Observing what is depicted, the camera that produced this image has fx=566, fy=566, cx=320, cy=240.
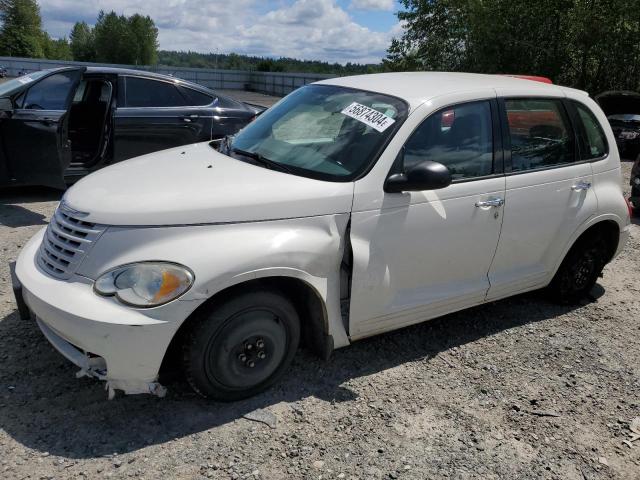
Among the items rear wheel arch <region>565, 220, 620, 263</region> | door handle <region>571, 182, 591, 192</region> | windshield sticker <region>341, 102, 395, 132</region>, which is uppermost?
windshield sticker <region>341, 102, 395, 132</region>

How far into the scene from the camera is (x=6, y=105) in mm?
6105

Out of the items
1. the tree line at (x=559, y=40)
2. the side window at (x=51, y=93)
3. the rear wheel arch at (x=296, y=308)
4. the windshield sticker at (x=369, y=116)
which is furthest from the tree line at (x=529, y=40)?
the rear wheel arch at (x=296, y=308)

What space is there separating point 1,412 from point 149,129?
4.72 m

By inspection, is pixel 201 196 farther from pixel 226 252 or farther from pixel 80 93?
pixel 80 93

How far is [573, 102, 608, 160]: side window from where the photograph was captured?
13.9 feet

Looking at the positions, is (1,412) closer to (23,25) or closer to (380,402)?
(380,402)

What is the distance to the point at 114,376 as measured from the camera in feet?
8.76

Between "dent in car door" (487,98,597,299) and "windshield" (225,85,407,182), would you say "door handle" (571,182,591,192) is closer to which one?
"dent in car door" (487,98,597,299)

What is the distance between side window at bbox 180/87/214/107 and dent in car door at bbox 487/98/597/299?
4.68 m

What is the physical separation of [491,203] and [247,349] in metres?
1.79

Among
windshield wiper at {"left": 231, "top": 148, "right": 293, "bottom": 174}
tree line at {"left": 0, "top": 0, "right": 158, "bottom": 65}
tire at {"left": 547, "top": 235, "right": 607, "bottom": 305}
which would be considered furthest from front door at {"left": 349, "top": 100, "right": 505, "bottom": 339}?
tree line at {"left": 0, "top": 0, "right": 158, "bottom": 65}

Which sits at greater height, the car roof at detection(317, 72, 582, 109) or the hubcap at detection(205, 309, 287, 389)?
the car roof at detection(317, 72, 582, 109)

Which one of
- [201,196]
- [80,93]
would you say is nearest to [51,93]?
[80,93]

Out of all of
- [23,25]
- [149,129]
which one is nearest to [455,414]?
[149,129]
